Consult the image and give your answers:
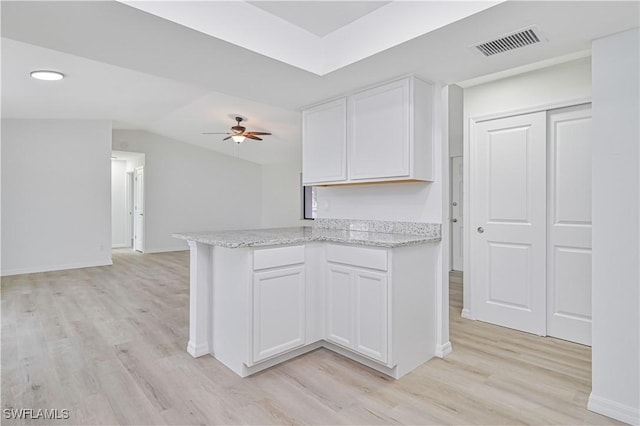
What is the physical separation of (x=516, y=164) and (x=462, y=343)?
1701mm

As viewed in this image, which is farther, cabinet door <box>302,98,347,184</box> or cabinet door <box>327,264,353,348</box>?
cabinet door <box>302,98,347,184</box>

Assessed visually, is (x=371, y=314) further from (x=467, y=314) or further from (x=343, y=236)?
(x=467, y=314)

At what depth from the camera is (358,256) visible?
2525 mm

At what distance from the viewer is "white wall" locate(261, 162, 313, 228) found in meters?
9.41

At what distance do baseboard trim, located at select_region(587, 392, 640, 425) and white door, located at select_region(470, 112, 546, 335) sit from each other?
4.12 ft

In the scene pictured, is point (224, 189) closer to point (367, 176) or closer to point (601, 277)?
point (367, 176)

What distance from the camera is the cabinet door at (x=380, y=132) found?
2.63 m

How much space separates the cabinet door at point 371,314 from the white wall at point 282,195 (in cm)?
648

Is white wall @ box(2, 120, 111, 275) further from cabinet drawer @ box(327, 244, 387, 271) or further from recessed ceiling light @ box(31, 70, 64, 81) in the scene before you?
cabinet drawer @ box(327, 244, 387, 271)

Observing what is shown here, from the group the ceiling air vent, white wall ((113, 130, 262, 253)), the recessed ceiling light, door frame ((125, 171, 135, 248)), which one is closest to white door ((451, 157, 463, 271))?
the ceiling air vent

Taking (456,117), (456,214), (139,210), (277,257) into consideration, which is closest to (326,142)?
(277,257)

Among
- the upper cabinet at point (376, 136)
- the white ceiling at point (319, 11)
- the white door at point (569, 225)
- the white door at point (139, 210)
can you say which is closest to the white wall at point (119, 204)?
the white door at point (139, 210)

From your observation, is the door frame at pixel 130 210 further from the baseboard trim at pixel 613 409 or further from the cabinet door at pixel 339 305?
the baseboard trim at pixel 613 409

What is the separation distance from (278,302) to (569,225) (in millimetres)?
2529
